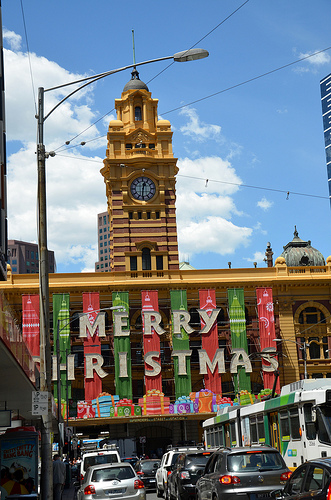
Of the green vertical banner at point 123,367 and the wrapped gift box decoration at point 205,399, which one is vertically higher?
the green vertical banner at point 123,367

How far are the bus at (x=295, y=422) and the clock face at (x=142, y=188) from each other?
46405mm

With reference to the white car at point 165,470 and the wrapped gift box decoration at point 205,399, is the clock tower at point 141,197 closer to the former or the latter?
the wrapped gift box decoration at point 205,399

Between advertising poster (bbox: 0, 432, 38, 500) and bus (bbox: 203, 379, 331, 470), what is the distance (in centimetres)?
761

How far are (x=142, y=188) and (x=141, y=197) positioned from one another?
91 centimetres

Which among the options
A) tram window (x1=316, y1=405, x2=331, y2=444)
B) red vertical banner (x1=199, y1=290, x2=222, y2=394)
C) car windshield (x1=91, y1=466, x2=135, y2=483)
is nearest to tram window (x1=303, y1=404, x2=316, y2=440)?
tram window (x1=316, y1=405, x2=331, y2=444)

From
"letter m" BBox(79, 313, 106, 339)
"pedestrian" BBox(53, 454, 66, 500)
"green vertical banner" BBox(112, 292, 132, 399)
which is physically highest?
"letter m" BBox(79, 313, 106, 339)

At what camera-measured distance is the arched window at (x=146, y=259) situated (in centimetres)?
7169

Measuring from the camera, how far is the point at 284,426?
22.6 meters

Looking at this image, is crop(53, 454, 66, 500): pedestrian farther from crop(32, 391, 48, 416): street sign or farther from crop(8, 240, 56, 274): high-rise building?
crop(8, 240, 56, 274): high-rise building

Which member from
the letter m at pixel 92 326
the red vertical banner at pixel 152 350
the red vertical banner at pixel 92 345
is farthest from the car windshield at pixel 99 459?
the letter m at pixel 92 326

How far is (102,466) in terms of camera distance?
2072 centimetres

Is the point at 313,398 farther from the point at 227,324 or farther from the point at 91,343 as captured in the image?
the point at 227,324

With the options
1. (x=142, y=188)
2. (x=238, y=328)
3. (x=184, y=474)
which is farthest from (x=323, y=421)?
(x=142, y=188)

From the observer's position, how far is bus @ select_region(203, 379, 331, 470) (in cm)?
1928
